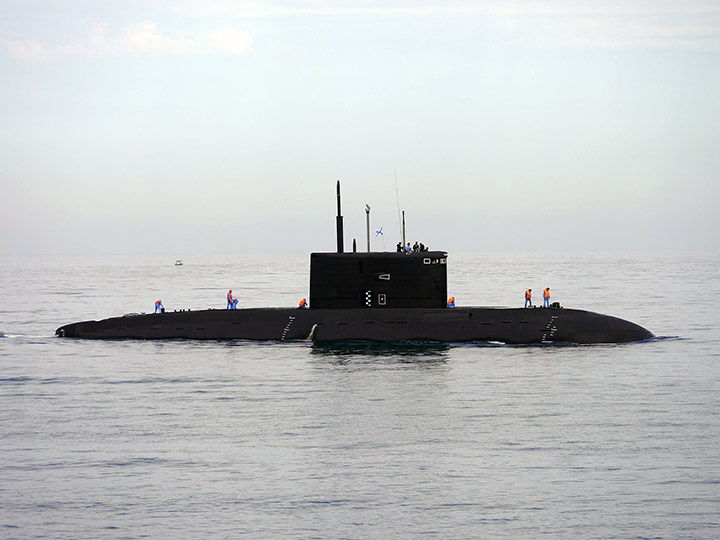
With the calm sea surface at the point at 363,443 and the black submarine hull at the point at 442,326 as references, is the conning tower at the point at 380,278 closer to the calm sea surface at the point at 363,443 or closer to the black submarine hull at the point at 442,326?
the black submarine hull at the point at 442,326

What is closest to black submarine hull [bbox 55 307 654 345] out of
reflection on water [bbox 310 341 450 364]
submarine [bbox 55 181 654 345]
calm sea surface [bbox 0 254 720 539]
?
submarine [bbox 55 181 654 345]

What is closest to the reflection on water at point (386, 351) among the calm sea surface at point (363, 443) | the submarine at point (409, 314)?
the calm sea surface at point (363, 443)

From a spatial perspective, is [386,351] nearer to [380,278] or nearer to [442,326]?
[442,326]

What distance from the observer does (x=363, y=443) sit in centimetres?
2383

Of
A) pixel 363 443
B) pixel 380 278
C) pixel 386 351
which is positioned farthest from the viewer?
pixel 380 278

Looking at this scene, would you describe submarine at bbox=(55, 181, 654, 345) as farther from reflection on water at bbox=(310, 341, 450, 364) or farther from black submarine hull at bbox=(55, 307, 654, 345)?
reflection on water at bbox=(310, 341, 450, 364)

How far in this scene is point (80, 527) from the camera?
18.0m

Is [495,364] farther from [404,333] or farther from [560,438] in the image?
[560,438]

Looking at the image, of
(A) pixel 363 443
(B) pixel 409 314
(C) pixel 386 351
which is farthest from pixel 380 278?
(A) pixel 363 443

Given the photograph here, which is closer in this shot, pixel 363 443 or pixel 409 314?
pixel 363 443

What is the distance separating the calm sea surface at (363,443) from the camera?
18312mm

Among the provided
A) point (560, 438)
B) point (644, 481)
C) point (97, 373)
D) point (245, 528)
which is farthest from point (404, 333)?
point (245, 528)

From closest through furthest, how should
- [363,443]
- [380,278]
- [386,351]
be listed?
[363,443] → [386,351] → [380,278]

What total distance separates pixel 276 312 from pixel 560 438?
22.5 metres
